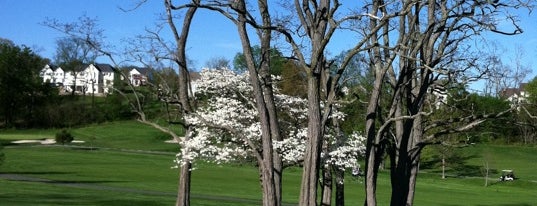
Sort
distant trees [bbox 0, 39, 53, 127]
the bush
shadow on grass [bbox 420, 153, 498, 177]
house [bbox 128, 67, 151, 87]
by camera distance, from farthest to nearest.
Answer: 1. distant trees [bbox 0, 39, 53, 127]
2. the bush
3. shadow on grass [bbox 420, 153, 498, 177]
4. house [bbox 128, 67, 151, 87]

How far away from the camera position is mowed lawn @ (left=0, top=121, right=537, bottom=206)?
2930 centimetres

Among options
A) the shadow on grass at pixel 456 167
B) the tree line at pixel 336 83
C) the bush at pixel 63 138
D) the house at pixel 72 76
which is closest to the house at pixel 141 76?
the tree line at pixel 336 83

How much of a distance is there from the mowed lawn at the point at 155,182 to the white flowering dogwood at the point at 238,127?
2.11 meters

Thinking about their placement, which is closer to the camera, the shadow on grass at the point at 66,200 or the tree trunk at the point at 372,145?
the tree trunk at the point at 372,145

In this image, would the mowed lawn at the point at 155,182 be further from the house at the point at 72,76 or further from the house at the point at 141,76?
the house at the point at 72,76

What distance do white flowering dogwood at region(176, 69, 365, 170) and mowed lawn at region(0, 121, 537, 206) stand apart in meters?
2.11

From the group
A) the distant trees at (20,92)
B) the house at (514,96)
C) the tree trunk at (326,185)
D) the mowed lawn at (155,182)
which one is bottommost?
the mowed lawn at (155,182)

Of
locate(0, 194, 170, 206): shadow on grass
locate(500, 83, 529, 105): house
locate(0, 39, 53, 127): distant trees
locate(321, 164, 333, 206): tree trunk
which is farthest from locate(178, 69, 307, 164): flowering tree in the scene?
locate(0, 39, 53, 127): distant trees

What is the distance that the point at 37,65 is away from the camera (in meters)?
119

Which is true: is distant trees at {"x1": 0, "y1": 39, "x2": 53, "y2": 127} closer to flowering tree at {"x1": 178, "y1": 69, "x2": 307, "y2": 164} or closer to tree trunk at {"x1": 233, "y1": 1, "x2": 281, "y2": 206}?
flowering tree at {"x1": 178, "y1": 69, "x2": 307, "y2": 164}

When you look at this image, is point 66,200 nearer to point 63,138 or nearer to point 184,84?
point 184,84

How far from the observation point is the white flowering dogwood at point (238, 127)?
663 inches

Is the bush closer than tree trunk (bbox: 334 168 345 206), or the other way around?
tree trunk (bbox: 334 168 345 206)

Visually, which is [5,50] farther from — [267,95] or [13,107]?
[267,95]
